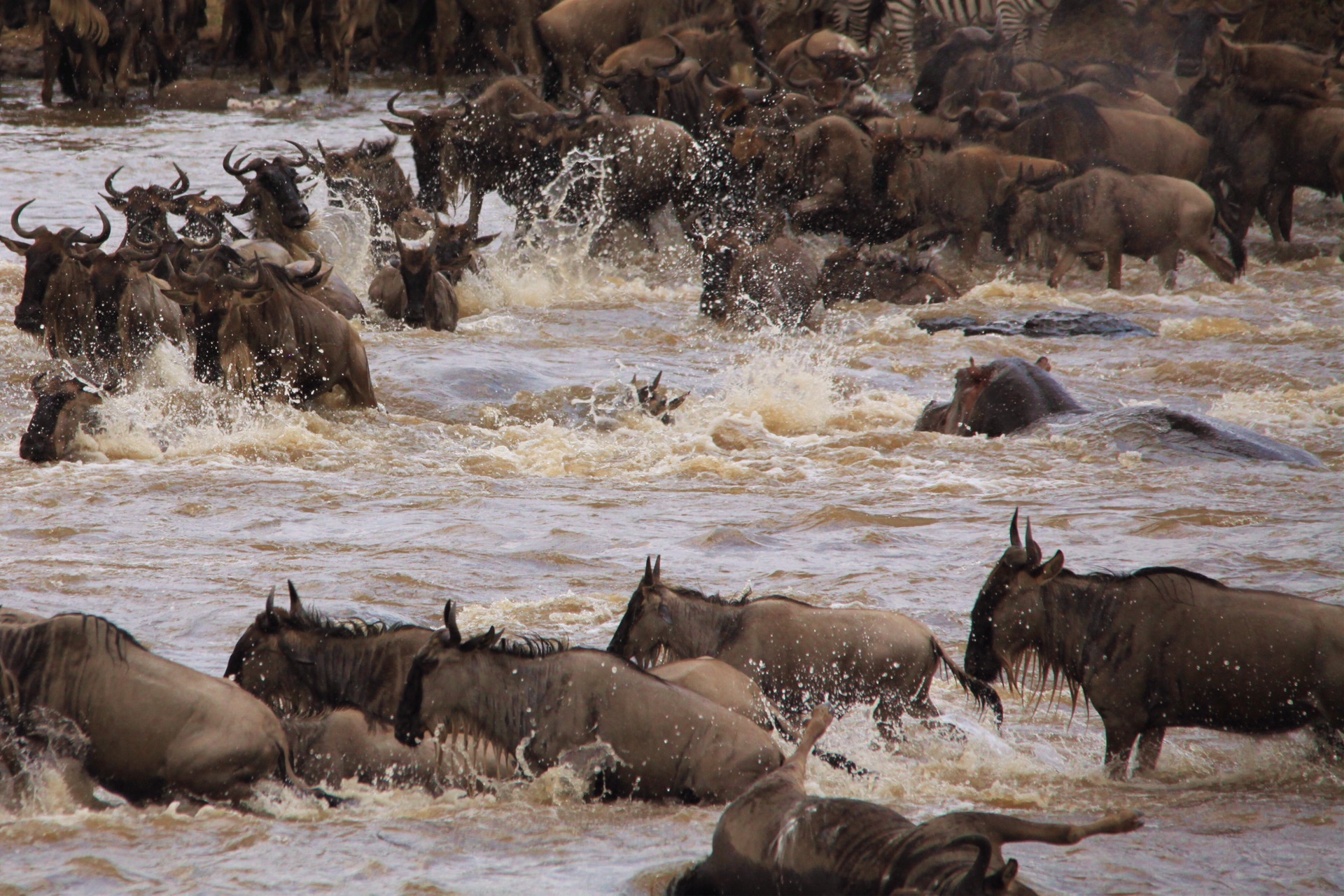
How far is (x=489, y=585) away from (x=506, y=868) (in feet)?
9.46

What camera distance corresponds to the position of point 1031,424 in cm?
991

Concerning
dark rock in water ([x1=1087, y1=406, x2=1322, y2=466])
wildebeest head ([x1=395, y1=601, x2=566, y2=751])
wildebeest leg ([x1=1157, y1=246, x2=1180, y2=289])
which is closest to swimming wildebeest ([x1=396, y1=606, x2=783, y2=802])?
wildebeest head ([x1=395, y1=601, x2=566, y2=751])

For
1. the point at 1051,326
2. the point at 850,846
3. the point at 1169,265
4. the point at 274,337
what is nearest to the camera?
the point at 850,846

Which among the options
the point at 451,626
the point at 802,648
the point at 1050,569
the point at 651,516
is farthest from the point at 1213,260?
the point at 451,626

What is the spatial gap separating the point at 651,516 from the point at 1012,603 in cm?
345

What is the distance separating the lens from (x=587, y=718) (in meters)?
4.74

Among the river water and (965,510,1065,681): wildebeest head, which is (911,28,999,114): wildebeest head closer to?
the river water

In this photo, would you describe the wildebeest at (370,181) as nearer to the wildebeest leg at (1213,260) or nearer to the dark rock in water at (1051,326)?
the dark rock in water at (1051,326)

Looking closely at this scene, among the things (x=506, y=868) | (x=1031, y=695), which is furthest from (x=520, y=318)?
(x=506, y=868)

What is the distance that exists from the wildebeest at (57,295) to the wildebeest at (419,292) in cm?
269

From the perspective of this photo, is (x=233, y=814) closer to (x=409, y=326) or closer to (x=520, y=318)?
(x=409, y=326)

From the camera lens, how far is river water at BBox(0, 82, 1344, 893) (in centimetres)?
436

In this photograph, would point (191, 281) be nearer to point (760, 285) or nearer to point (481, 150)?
point (760, 285)

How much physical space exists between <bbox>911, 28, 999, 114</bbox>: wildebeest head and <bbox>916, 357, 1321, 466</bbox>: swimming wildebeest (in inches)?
393
